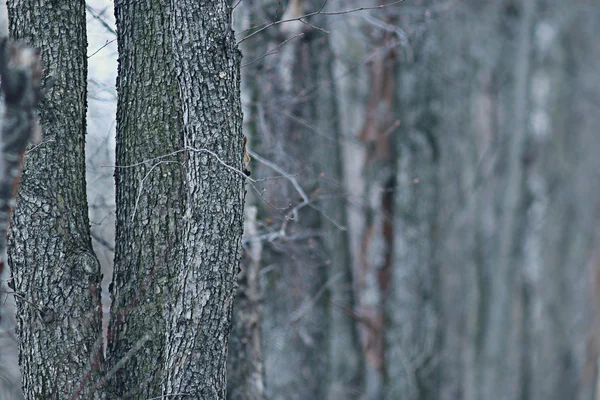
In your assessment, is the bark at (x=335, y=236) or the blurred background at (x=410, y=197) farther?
the bark at (x=335, y=236)

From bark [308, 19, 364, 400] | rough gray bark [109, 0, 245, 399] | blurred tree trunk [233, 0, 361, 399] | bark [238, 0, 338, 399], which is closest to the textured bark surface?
rough gray bark [109, 0, 245, 399]

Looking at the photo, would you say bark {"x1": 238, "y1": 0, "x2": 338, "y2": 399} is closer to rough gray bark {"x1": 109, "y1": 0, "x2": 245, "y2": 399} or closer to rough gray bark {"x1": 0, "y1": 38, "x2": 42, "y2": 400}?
rough gray bark {"x1": 109, "y1": 0, "x2": 245, "y2": 399}

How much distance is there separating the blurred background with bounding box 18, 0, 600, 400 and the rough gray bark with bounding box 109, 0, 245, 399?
1.00ft

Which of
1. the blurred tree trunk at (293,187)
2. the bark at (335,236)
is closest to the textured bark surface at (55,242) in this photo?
the blurred tree trunk at (293,187)

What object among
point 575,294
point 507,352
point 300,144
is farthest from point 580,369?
point 300,144

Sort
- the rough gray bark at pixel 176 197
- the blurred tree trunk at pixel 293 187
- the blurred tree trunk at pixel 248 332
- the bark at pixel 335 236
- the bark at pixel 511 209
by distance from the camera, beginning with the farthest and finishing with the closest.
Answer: the bark at pixel 511 209 → the bark at pixel 335 236 → the blurred tree trunk at pixel 293 187 → the blurred tree trunk at pixel 248 332 → the rough gray bark at pixel 176 197

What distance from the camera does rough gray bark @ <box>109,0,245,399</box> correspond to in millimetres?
3570

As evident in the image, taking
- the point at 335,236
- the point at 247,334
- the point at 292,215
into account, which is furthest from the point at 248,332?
the point at 335,236

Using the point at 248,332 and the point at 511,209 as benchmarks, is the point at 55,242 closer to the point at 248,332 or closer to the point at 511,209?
the point at 248,332

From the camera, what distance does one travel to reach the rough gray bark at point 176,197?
3.57m

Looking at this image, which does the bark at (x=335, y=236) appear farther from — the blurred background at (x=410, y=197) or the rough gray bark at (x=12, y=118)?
the rough gray bark at (x=12, y=118)

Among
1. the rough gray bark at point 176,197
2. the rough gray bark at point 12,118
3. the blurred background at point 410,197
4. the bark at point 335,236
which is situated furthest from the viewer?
the bark at point 335,236

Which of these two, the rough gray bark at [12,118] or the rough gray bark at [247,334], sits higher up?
the rough gray bark at [12,118]

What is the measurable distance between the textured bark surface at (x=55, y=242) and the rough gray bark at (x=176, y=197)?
0.20 m
